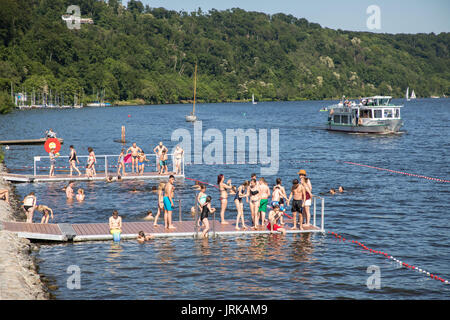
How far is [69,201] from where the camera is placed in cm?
3222

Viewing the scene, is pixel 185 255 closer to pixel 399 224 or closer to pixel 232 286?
pixel 232 286

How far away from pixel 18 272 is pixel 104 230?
6.69 meters

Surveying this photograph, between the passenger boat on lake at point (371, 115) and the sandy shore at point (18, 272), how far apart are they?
66.0 meters

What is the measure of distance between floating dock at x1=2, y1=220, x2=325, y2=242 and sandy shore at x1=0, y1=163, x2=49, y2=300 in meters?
0.81

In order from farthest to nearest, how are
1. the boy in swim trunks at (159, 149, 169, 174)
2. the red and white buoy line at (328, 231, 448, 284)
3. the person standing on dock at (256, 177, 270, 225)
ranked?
the boy in swim trunks at (159, 149, 169, 174) < the person standing on dock at (256, 177, 270, 225) < the red and white buoy line at (328, 231, 448, 284)

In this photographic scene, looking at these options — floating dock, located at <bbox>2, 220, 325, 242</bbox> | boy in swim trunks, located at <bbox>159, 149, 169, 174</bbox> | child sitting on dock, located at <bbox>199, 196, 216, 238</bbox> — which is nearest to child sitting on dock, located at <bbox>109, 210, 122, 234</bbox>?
floating dock, located at <bbox>2, 220, 325, 242</bbox>

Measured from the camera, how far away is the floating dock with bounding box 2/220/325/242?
23016 millimetres

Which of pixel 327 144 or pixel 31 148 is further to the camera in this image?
pixel 327 144

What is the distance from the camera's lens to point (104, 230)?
24.3 meters

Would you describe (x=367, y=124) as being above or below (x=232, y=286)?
above

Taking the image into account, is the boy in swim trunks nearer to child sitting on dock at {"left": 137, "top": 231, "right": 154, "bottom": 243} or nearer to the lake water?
the lake water
